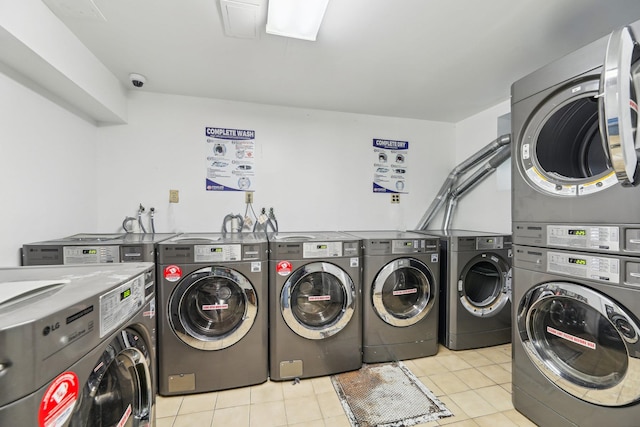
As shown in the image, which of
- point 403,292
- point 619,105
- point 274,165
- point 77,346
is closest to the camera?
point 77,346

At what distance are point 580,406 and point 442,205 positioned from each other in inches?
81.9

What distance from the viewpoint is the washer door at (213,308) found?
5.55ft

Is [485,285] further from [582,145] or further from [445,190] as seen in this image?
[582,145]

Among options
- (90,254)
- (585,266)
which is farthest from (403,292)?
(90,254)

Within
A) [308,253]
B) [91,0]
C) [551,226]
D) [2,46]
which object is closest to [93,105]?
[2,46]

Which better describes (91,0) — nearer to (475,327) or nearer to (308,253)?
(308,253)

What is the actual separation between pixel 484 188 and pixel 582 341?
1817mm

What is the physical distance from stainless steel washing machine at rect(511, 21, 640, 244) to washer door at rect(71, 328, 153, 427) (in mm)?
1751

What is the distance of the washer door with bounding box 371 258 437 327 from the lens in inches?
80.5

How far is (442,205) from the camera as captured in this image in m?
3.04

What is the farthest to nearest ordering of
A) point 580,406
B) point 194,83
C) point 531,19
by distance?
point 194,83, point 531,19, point 580,406

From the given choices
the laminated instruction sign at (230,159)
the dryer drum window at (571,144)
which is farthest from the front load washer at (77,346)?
the dryer drum window at (571,144)

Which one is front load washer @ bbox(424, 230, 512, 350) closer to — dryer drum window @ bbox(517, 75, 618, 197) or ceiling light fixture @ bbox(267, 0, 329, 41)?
dryer drum window @ bbox(517, 75, 618, 197)

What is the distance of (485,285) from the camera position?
2.44 meters
